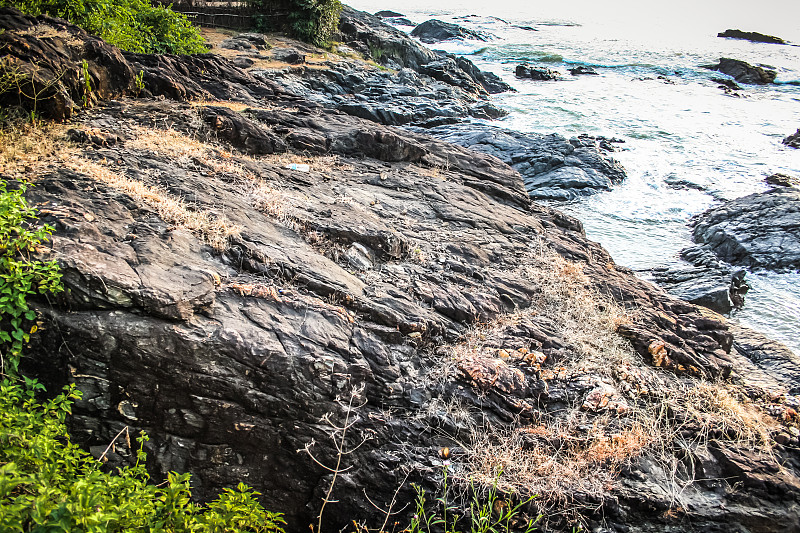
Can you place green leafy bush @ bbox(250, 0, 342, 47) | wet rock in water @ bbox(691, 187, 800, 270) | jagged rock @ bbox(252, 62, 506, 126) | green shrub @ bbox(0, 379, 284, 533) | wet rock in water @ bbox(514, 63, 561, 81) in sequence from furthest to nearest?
wet rock in water @ bbox(514, 63, 561, 81), green leafy bush @ bbox(250, 0, 342, 47), jagged rock @ bbox(252, 62, 506, 126), wet rock in water @ bbox(691, 187, 800, 270), green shrub @ bbox(0, 379, 284, 533)

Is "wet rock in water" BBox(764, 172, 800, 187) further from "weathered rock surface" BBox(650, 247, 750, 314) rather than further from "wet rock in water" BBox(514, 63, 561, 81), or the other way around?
"wet rock in water" BBox(514, 63, 561, 81)

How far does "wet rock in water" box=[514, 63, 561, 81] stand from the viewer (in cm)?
2987

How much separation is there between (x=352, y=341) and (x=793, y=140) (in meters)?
23.0

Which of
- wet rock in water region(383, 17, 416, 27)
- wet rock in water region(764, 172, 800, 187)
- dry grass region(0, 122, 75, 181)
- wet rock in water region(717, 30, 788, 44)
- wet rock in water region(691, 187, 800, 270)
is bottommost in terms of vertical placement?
wet rock in water region(691, 187, 800, 270)

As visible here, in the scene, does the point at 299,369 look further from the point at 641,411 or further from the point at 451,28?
the point at 451,28

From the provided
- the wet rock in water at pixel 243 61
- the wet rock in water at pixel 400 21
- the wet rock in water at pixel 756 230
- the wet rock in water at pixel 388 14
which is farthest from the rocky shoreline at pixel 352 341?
the wet rock in water at pixel 388 14

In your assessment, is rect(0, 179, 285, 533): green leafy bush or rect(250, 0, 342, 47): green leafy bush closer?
rect(0, 179, 285, 533): green leafy bush

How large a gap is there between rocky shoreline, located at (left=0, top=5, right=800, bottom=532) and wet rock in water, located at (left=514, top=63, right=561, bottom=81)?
24563 mm

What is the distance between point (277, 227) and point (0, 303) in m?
2.99

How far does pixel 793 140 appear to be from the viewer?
19.8m

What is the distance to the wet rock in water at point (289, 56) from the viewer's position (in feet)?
61.6

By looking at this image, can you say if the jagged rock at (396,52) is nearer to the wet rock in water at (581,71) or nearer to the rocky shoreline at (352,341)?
the wet rock in water at (581,71)

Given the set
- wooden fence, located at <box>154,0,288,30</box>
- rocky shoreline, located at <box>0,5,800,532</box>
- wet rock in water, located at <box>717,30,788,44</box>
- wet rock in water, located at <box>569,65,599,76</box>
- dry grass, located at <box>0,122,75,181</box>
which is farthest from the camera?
wet rock in water, located at <box>717,30,788,44</box>

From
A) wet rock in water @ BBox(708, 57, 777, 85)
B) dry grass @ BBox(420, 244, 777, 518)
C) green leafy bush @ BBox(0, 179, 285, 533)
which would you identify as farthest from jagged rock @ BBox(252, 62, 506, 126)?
wet rock in water @ BBox(708, 57, 777, 85)
